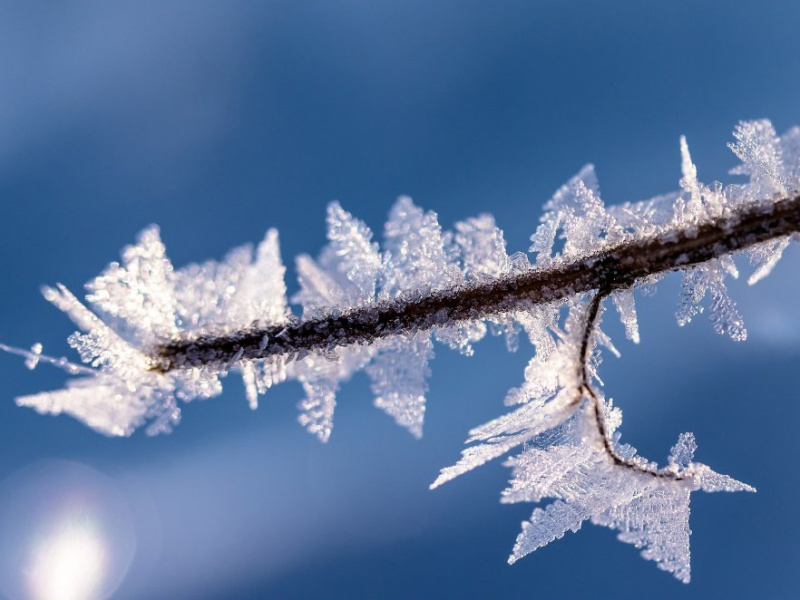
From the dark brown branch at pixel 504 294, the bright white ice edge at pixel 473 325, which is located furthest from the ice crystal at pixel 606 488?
the dark brown branch at pixel 504 294

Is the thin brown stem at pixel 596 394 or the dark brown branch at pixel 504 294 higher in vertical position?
the dark brown branch at pixel 504 294

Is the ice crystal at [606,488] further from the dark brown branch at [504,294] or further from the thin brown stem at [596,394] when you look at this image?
the dark brown branch at [504,294]

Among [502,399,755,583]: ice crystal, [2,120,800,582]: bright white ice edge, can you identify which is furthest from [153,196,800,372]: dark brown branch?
[502,399,755,583]: ice crystal

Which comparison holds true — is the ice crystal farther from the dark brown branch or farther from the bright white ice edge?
the dark brown branch

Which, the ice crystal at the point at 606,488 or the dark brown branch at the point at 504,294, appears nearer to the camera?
the dark brown branch at the point at 504,294

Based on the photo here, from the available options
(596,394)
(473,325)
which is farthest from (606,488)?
(473,325)

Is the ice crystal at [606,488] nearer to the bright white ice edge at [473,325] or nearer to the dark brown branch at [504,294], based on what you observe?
the bright white ice edge at [473,325]
